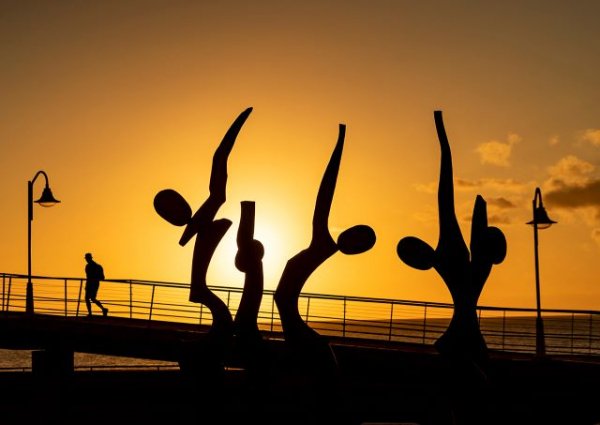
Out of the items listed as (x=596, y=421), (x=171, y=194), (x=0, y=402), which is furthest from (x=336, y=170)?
(x=0, y=402)

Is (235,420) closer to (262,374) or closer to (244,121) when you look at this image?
(262,374)

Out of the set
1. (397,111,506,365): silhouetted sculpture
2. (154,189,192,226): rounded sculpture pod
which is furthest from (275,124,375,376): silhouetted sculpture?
(154,189,192,226): rounded sculpture pod

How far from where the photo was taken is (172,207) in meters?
12.1

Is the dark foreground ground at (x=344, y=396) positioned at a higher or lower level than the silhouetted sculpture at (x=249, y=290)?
lower

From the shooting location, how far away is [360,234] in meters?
11.8

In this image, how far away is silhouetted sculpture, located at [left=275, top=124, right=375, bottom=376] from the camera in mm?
12219

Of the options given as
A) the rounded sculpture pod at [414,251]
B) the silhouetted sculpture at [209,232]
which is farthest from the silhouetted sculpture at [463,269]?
the silhouetted sculpture at [209,232]

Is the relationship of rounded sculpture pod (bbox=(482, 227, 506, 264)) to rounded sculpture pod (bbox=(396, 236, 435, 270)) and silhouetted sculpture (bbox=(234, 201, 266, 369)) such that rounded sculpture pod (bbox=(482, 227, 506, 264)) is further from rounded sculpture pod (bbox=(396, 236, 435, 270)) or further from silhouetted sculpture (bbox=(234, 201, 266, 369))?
silhouetted sculpture (bbox=(234, 201, 266, 369))

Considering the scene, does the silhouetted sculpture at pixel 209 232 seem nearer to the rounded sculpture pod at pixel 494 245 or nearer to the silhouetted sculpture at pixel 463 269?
the silhouetted sculpture at pixel 463 269

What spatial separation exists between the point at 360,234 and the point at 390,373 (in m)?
4.83

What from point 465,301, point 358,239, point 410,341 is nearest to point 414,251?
point 358,239

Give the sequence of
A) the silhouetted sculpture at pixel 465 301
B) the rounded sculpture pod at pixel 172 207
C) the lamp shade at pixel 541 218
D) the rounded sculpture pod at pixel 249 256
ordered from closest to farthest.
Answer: the rounded sculpture pod at pixel 172 207 < the silhouetted sculpture at pixel 465 301 < the rounded sculpture pod at pixel 249 256 < the lamp shade at pixel 541 218

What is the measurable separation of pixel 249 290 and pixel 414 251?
2331mm

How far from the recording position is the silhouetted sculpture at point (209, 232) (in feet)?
39.9
